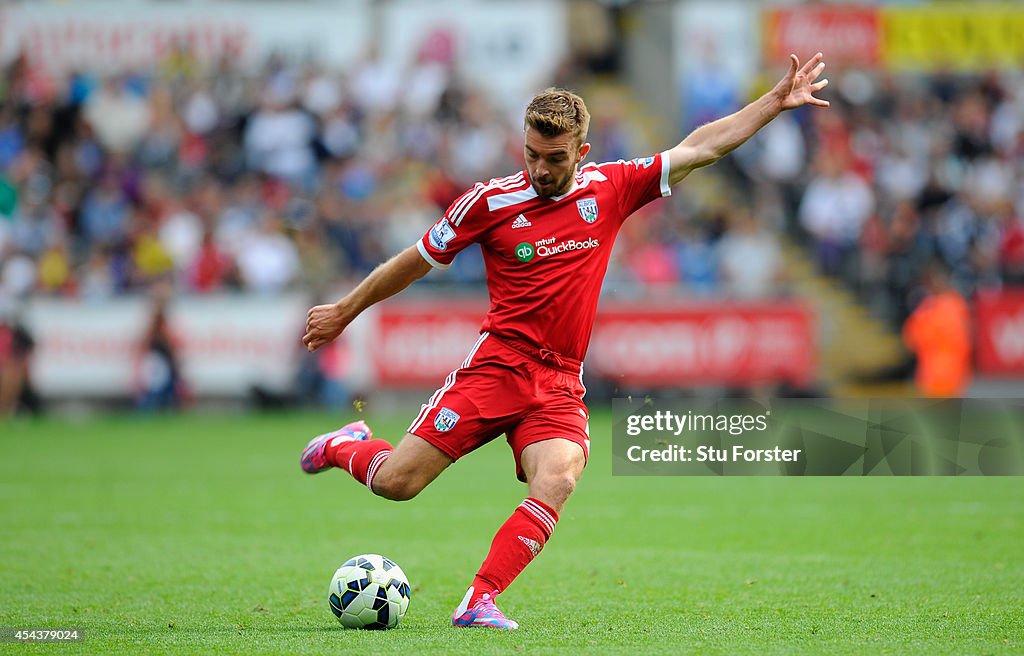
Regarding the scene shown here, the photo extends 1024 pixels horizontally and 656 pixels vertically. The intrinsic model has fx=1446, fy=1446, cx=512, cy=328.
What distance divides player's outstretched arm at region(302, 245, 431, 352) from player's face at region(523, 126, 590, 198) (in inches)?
28.1

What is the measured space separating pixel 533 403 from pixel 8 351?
15.2 metres

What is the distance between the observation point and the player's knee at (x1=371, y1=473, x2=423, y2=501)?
7195 millimetres

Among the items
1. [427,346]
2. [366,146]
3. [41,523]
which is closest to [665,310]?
[427,346]

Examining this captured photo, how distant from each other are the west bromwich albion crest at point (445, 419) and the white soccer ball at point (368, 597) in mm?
733

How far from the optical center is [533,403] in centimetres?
710

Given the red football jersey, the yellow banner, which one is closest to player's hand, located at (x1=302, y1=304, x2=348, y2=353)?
the red football jersey

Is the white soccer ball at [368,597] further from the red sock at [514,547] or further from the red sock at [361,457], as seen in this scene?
the red sock at [361,457]

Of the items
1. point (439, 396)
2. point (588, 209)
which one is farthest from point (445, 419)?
point (588, 209)

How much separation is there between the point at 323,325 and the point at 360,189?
16.3m

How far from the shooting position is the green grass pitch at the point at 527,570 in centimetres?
655

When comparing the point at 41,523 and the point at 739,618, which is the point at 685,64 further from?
the point at 739,618

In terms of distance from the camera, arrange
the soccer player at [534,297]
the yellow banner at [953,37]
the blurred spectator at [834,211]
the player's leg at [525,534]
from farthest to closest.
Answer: the yellow banner at [953,37]
the blurred spectator at [834,211]
the soccer player at [534,297]
the player's leg at [525,534]

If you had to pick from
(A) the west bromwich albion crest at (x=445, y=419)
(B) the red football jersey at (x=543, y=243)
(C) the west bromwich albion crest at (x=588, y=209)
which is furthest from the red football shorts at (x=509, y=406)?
(C) the west bromwich albion crest at (x=588, y=209)

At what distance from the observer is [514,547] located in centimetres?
684
